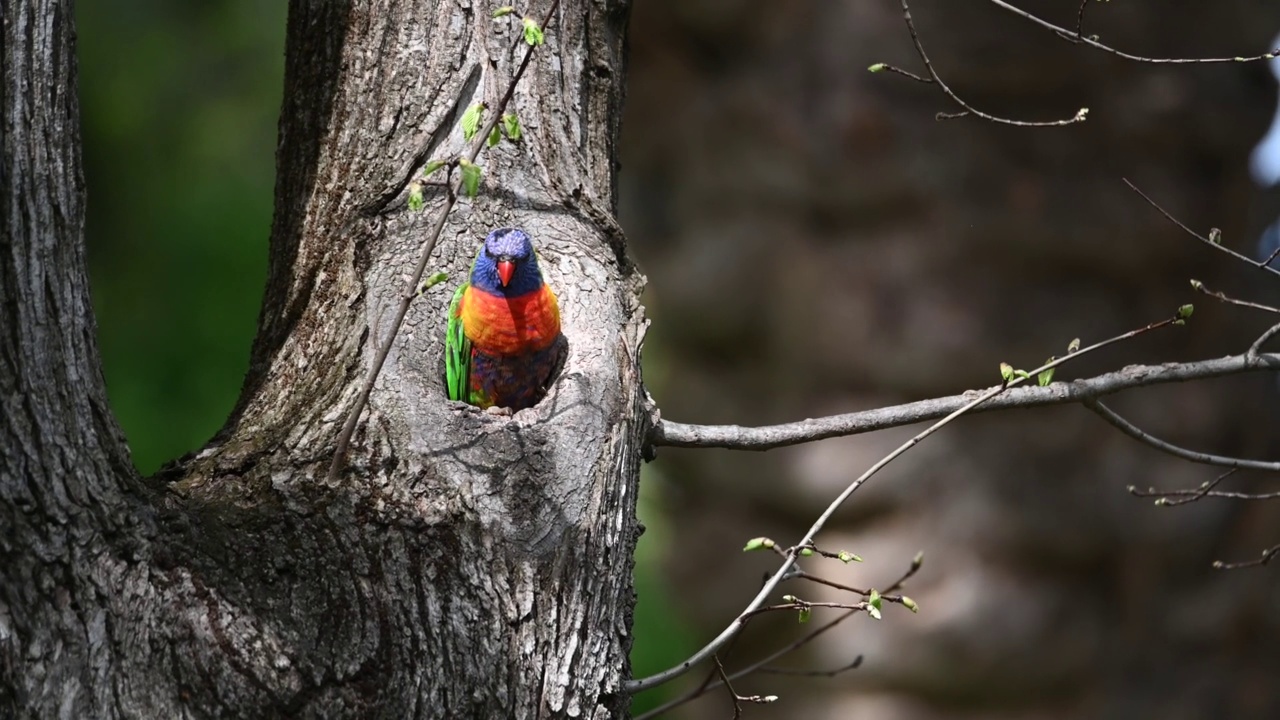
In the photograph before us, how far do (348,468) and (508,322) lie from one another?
1.11 metres

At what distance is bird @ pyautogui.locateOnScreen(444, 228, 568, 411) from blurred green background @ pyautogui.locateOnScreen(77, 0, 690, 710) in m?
2.82

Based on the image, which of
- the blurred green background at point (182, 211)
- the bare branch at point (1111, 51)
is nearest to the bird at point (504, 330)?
the bare branch at point (1111, 51)

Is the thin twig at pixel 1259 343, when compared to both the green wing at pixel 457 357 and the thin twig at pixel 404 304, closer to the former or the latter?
the thin twig at pixel 404 304

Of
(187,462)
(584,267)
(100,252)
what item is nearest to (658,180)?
(100,252)

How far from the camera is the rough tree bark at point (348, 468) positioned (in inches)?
68.6

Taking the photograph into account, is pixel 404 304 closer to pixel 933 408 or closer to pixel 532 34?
pixel 532 34

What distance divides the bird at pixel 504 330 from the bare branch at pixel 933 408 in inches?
18.7

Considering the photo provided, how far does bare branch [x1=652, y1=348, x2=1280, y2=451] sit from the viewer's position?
2.53m

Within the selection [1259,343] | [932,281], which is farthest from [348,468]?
[932,281]

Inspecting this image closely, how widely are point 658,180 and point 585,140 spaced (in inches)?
171

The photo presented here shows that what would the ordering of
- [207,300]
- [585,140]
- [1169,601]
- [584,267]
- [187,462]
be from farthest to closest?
[1169,601], [207,300], [585,140], [584,267], [187,462]

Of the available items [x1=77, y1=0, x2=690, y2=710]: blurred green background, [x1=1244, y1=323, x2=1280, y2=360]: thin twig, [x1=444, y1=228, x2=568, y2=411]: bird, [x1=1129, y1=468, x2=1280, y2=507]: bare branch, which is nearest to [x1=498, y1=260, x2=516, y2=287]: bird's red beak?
[x1=444, y1=228, x2=568, y2=411]: bird

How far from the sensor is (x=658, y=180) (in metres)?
7.19

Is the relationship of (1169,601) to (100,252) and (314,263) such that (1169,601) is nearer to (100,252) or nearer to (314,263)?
(314,263)
